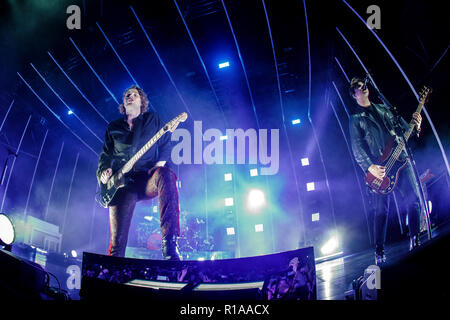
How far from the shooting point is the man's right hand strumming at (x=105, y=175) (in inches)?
158

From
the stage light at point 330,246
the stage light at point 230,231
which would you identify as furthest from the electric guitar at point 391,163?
the stage light at point 230,231

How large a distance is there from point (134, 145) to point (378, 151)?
3399 mm

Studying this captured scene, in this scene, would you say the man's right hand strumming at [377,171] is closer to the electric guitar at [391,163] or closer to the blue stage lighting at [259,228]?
the electric guitar at [391,163]

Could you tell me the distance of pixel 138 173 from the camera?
3945mm

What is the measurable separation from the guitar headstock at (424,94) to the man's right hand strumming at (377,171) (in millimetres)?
993

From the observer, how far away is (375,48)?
4.27 meters

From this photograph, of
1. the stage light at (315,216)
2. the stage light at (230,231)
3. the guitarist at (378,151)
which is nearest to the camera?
the guitarist at (378,151)

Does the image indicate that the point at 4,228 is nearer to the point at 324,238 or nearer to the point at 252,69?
the point at 252,69

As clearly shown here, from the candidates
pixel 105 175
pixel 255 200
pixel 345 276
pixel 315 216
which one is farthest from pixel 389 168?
pixel 255 200

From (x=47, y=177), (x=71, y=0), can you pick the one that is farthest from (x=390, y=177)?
(x=47, y=177)

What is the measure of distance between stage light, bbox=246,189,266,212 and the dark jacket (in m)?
5.83

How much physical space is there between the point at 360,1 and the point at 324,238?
6.03 metres

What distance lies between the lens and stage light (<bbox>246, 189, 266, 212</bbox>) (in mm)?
9562

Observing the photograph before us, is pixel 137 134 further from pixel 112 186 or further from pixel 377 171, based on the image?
pixel 377 171
